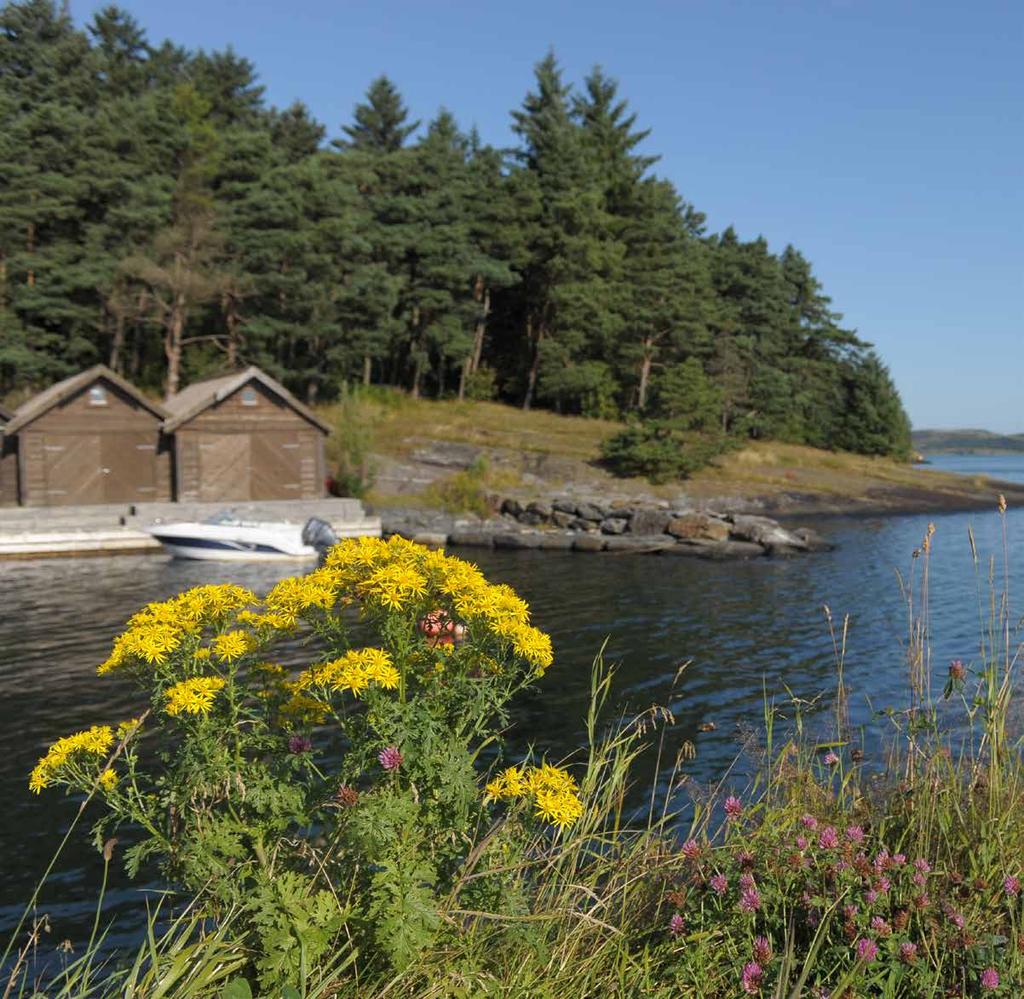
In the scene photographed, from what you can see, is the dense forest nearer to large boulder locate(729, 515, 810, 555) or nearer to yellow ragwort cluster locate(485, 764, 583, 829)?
large boulder locate(729, 515, 810, 555)

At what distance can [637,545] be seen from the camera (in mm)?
34531

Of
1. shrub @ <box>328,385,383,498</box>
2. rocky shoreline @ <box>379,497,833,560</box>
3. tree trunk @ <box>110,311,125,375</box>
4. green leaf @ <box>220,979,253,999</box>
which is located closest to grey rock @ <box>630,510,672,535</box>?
rocky shoreline @ <box>379,497,833,560</box>

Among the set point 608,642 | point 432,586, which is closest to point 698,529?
point 608,642

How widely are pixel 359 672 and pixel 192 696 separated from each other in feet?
2.47

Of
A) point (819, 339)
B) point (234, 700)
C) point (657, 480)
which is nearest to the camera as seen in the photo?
point (234, 700)

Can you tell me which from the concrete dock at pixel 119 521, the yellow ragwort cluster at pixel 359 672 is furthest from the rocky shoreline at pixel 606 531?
the yellow ragwort cluster at pixel 359 672

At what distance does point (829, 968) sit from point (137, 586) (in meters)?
24.2

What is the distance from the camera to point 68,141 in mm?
45469

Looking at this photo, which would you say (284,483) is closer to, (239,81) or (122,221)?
(122,221)

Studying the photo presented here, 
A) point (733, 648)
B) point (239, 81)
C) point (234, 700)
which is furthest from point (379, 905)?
point (239, 81)

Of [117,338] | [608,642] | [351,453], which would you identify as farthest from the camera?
[117,338]

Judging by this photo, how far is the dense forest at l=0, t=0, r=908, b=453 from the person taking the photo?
4472 centimetres

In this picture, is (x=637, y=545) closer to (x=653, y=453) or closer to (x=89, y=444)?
(x=653, y=453)

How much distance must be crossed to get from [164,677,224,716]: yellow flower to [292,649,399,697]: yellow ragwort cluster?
1.43ft
